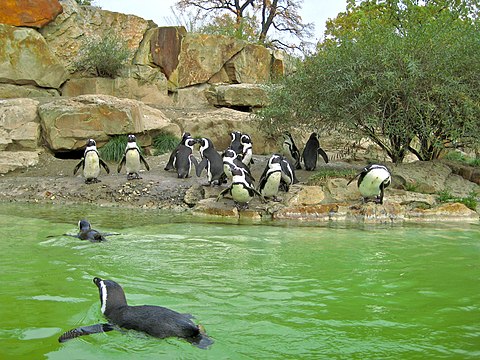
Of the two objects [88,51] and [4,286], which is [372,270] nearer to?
[4,286]

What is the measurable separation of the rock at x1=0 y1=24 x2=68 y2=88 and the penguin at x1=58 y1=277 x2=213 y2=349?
12134mm

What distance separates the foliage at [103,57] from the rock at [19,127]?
3.18m

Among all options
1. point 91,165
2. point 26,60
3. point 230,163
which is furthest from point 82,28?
point 230,163

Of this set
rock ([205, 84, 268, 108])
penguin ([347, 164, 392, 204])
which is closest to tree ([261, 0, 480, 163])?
penguin ([347, 164, 392, 204])

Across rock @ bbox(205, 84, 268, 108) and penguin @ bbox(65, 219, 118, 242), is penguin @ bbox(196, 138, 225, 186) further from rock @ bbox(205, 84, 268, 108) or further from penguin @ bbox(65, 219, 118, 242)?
rock @ bbox(205, 84, 268, 108)

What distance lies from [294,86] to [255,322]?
29.2 ft

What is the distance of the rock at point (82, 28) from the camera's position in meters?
15.3

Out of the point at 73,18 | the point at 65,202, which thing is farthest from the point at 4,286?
the point at 73,18

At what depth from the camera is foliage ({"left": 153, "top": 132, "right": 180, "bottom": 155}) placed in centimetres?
1342

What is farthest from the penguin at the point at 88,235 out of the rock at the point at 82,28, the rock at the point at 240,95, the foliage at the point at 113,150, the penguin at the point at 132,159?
the rock at the point at 240,95

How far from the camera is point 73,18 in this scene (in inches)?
616

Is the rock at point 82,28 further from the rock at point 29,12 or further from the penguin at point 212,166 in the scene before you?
the penguin at point 212,166

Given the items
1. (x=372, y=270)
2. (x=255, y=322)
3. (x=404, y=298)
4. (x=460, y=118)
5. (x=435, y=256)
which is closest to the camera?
(x=255, y=322)

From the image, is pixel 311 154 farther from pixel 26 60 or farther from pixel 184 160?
pixel 26 60
